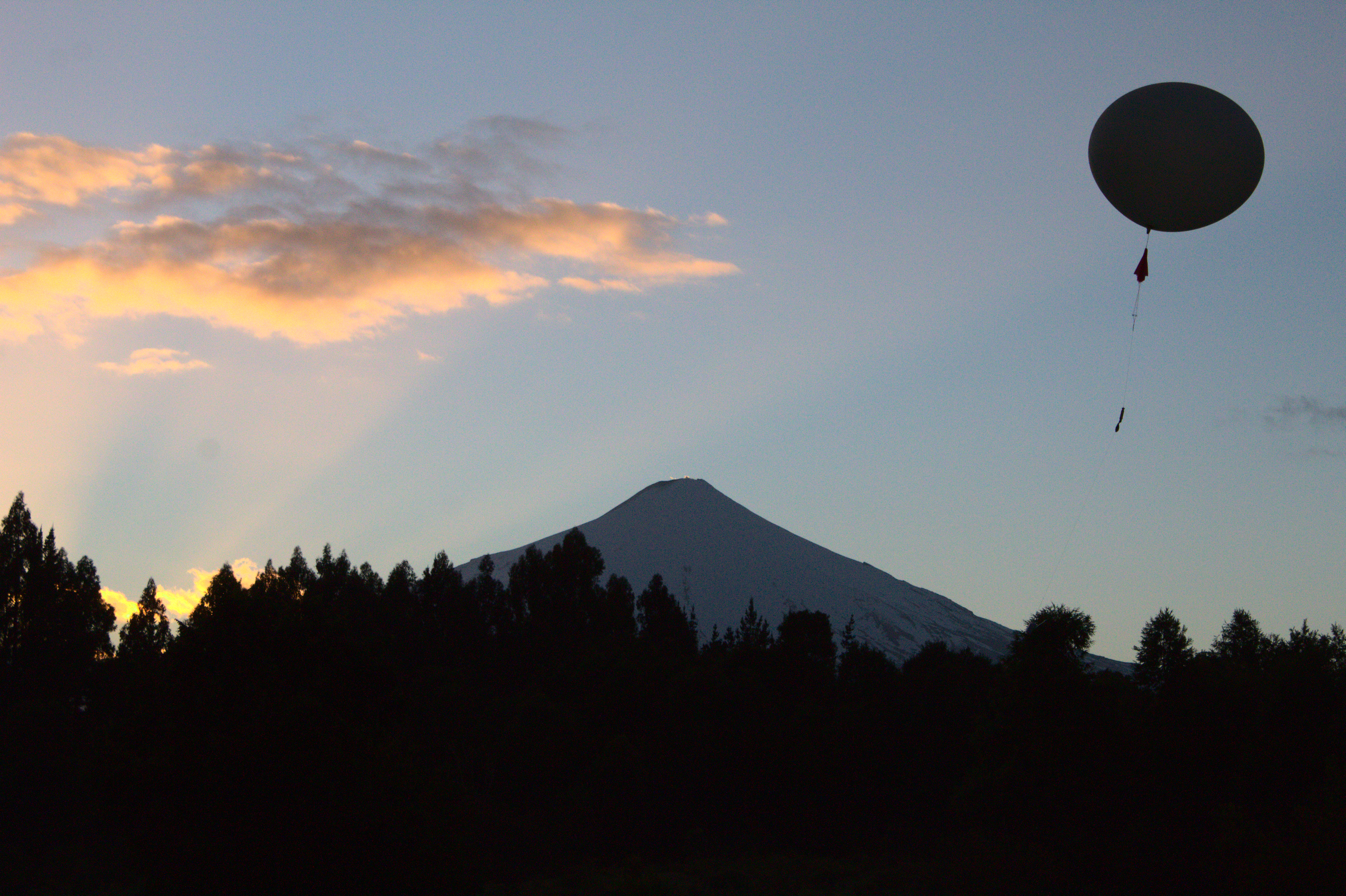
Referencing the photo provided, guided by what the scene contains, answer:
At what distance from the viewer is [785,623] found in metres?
93.1

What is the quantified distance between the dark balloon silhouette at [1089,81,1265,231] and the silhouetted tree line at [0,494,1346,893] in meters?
25.4

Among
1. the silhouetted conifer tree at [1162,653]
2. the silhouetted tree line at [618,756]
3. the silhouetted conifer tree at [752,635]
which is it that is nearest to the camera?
the silhouetted tree line at [618,756]

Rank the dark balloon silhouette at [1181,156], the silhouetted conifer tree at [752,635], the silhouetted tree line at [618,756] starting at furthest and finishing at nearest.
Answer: the silhouetted conifer tree at [752,635] → the silhouetted tree line at [618,756] → the dark balloon silhouette at [1181,156]

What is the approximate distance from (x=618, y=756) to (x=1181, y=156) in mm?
46763

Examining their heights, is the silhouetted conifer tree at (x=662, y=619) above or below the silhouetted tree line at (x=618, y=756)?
above

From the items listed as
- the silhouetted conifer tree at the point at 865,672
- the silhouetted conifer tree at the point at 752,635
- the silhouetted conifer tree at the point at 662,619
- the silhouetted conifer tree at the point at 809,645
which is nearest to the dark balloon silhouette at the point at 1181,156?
the silhouetted conifer tree at the point at 865,672

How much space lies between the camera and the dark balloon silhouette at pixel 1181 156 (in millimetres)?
24766

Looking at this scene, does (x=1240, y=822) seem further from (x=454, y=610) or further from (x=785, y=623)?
(x=454, y=610)

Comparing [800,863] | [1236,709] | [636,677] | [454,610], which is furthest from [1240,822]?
[454,610]

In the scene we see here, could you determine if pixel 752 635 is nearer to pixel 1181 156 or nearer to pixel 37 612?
pixel 37 612

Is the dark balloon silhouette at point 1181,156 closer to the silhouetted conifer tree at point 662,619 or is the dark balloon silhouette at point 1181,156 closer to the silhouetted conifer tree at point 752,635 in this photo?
the silhouetted conifer tree at point 752,635

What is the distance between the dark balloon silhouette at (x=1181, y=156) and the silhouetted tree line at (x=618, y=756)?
2537cm

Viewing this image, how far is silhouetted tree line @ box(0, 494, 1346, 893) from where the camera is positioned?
3441 cm

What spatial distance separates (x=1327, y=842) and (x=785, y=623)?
184 feet
